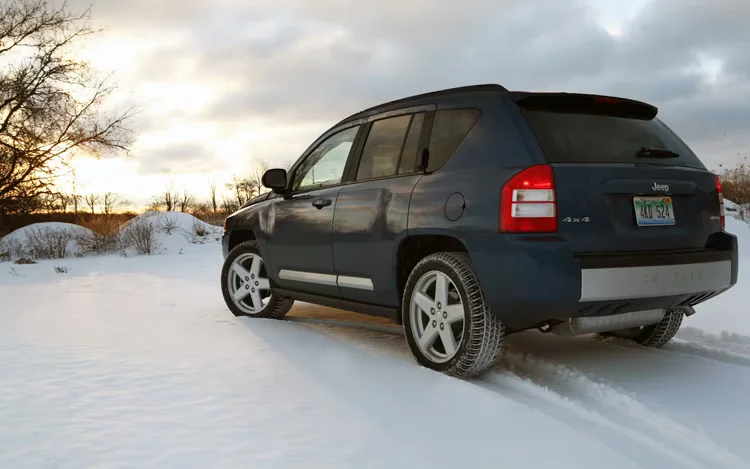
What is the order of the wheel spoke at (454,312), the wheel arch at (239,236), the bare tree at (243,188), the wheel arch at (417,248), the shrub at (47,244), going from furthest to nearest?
1. the bare tree at (243,188)
2. the shrub at (47,244)
3. the wheel arch at (239,236)
4. the wheel arch at (417,248)
5. the wheel spoke at (454,312)

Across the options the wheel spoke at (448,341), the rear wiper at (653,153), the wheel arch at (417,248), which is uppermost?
the rear wiper at (653,153)

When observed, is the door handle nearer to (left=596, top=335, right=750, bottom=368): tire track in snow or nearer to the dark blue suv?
the dark blue suv

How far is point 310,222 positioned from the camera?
526 centimetres

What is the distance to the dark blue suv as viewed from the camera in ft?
11.4

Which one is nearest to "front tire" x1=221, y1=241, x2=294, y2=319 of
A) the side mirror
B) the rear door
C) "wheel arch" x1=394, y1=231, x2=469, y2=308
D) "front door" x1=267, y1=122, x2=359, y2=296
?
"front door" x1=267, y1=122, x2=359, y2=296

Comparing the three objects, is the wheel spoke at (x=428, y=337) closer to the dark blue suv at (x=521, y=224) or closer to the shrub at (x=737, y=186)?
the dark blue suv at (x=521, y=224)

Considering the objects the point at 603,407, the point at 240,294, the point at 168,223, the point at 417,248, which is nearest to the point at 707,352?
the point at 603,407

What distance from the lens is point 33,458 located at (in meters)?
2.69

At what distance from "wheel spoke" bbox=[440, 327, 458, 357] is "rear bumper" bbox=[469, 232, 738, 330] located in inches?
15.4

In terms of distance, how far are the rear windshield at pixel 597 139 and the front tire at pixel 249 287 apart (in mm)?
3152

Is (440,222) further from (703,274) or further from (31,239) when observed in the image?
(31,239)

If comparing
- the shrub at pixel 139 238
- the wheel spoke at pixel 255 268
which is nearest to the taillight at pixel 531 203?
the wheel spoke at pixel 255 268

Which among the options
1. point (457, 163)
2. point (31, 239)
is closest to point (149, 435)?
point (457, 163)

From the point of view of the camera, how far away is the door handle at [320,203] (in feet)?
16.7
